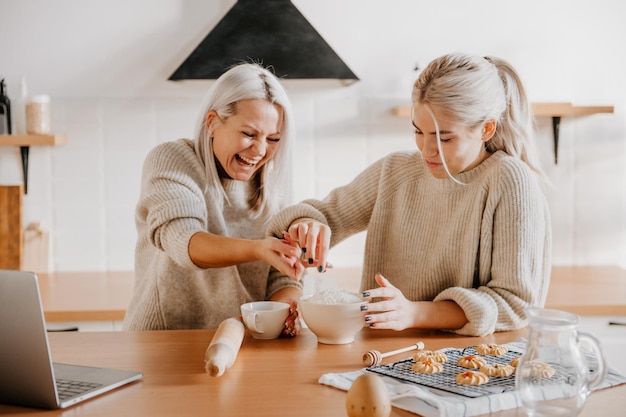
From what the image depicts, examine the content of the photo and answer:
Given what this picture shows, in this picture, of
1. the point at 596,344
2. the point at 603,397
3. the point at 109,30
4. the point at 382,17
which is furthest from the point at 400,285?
the point at 109,30

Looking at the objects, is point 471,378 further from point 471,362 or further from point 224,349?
point 224,349

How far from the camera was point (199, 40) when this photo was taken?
2764 millimetres

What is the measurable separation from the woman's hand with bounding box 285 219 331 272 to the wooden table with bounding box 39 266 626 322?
0.92 meters

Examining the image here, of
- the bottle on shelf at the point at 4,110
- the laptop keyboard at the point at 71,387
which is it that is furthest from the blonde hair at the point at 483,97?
the bottle on shelf at the point at 4,110

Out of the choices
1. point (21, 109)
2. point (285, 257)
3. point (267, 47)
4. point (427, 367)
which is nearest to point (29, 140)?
point (21, 109)

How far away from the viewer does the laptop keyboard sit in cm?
110

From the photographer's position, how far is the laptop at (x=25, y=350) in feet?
3.39

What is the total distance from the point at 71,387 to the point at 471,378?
0.63 meters

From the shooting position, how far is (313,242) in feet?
5.05

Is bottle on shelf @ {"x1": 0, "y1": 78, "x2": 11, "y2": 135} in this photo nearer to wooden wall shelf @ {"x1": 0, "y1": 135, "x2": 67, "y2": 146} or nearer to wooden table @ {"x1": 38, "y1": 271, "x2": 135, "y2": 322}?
wooden wall shelf @ {"x1": 0, "y1": 135, "x2": 67, "y2": 146}

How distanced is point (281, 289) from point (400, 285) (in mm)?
325

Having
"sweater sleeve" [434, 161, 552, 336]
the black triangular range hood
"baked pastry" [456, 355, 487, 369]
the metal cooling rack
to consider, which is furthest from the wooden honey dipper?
the black triangular range hood

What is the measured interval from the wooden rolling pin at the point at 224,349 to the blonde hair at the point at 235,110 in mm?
537

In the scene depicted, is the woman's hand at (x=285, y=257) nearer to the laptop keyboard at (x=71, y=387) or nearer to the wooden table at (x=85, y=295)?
the laptop keyboard at (x=71, y=387)
